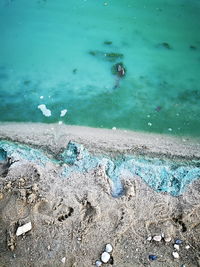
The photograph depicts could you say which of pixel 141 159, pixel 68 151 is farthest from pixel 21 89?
pixel 141 159

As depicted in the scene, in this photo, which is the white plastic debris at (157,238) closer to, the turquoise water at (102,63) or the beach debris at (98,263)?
the beach debris at (98,263)

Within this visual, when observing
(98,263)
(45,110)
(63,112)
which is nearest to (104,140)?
(63,112)

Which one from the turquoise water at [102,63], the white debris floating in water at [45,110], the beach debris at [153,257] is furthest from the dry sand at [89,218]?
the white debris floating in water at [45,110]

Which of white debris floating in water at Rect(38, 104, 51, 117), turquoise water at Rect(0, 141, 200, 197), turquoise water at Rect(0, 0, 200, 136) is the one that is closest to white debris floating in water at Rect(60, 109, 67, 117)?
turquoise water at Rect(0, 0, 200, 136)

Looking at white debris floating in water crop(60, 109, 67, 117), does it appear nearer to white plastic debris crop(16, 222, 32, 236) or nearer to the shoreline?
the shoreline

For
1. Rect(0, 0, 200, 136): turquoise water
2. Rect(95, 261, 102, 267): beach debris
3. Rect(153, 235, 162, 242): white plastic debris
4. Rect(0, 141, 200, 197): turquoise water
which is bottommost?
Rect(95, 261, 102, 267): beach debris

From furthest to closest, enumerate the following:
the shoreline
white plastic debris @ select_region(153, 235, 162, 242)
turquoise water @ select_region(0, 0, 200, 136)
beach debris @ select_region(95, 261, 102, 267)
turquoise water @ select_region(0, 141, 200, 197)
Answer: turquoise water @ select_region(0, 0, 200, 136) → the shoreline → turquoise water @ select_region(0, 141, 200, 197) → white plastic debris @ select_region(153, 235, 162, 242) → beach debris @ select_region(95, 261, 102, 267)

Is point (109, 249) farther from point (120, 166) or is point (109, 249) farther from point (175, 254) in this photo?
point (120, 166)
